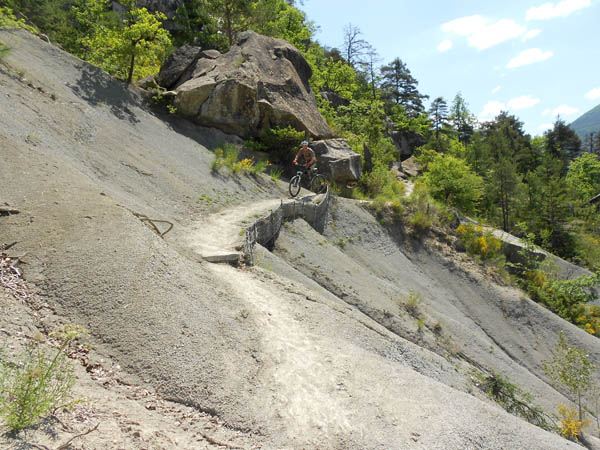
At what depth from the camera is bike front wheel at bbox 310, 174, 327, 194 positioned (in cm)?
1738

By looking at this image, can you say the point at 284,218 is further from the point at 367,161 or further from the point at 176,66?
the point at 176,66

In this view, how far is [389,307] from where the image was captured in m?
12.2

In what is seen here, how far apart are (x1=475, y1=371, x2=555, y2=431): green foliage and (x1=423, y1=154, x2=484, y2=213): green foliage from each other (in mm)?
20505

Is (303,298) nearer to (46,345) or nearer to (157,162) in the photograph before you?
(46,345)

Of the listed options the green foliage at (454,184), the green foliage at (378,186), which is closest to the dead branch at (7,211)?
the green foliage at (378,186)

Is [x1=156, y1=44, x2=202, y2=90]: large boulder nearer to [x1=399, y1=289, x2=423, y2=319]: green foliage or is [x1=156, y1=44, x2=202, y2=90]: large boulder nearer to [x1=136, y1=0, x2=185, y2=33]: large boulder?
[x1=136, y1=0, x2=185, y2=33]: large boulder

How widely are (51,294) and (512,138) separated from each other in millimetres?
60617

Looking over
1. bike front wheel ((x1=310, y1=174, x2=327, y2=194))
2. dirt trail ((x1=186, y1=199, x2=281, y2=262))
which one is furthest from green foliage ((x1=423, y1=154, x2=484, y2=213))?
dirt trail ((x1=186, y1=199, x2=281, y2=262))

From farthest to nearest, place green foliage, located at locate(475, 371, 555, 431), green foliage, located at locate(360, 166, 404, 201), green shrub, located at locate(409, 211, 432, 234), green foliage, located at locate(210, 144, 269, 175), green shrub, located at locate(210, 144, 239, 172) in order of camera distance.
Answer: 1. green foliage, located at locate(360, 166, 404, 201)
2. green shrub, located at locate(409, 211, 432, 234)
3. green foliage, located at locate(210, 144, 269, 175)
4. green shrub, located at locate(210, 144, 239, 172)
5. green foliage, located at locate(475, 371, 555, 431)

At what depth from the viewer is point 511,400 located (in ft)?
33.8

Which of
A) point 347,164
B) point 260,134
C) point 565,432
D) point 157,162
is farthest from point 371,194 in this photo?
point 565,432

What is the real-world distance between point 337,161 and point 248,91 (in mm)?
6038

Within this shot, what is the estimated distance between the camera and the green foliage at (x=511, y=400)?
9719mm

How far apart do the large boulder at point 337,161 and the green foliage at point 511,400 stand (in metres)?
12.3
